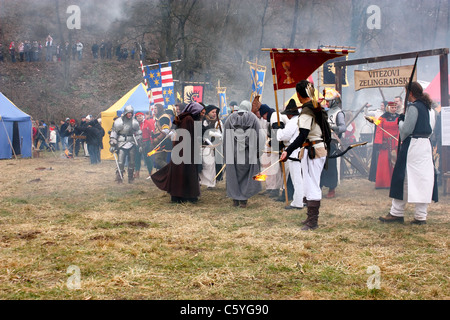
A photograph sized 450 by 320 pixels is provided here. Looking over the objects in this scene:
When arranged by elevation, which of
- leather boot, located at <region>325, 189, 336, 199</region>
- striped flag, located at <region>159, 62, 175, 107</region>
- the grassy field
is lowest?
the grassy field

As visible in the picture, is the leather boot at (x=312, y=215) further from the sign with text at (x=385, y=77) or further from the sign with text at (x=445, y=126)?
the sign with text at (x=445, y=126)

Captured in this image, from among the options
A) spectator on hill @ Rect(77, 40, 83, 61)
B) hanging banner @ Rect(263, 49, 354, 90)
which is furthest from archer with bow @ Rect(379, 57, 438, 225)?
spectator on hill @ Rect(77, 40, 83, 61)

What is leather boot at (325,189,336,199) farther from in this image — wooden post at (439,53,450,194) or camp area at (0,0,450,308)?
wooden post at (439,53,450,194)

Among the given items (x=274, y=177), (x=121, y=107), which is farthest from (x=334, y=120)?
(x=121, y=107)

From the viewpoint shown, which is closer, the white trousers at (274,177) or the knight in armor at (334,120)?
the knight in armor at (334,120)

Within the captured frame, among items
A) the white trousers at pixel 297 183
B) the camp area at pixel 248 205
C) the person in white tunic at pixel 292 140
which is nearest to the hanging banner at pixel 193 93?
the camp area at pixel 248 205

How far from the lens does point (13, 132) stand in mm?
18484

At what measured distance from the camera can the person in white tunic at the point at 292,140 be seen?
21.5 feet

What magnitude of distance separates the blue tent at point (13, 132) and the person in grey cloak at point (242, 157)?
1269 cm

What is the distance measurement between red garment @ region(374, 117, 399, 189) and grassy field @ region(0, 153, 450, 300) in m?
1.67

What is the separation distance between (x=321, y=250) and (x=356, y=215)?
217cm

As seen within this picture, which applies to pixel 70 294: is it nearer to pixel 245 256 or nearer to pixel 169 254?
pixel 169 254

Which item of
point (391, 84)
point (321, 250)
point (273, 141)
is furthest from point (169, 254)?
point (391, 84)

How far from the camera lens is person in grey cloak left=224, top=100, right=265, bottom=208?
7.73 meters
